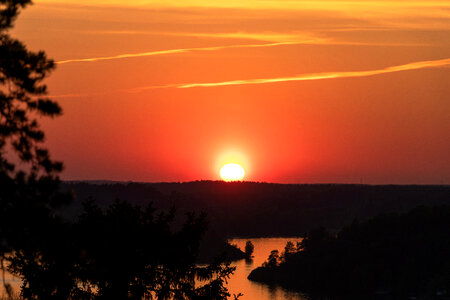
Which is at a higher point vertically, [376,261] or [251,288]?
[376,261]

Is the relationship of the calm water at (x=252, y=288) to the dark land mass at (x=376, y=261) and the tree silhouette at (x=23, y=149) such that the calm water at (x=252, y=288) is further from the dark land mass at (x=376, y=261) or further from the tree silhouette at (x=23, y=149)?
the tree silhouette at (x=23, y=149)

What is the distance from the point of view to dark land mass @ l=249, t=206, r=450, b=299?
5231 inches

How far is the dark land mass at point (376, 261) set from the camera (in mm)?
132875

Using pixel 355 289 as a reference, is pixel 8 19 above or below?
below

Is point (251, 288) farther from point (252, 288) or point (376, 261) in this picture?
point (376, 261)

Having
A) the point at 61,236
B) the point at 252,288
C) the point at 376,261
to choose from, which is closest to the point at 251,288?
the point at 252,288

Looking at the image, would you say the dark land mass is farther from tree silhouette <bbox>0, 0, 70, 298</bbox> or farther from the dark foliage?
tree silhouette <bbox>0, 0, 70, 298</bbox>

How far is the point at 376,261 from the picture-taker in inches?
5655

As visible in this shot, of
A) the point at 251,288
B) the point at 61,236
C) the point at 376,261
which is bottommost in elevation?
the point at 61,236

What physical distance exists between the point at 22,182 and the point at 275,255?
123 meters

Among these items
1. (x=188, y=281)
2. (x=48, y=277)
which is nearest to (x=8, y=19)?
(x=48, y=277)

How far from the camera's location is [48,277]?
65.9 feet

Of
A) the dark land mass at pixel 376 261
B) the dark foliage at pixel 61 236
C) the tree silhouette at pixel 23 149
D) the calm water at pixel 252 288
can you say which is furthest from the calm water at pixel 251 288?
the tree silhouette at pixel 23 149

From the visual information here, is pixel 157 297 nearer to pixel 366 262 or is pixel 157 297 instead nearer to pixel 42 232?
pixel 42 232
